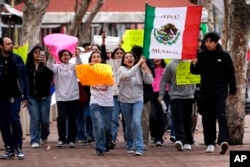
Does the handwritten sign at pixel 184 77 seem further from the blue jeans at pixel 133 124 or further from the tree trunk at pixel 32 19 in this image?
the tree trunk at pixel 32 19

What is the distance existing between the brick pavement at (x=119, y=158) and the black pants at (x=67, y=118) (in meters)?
0.21

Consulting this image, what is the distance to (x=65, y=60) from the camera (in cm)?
1648

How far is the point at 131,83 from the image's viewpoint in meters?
14.7

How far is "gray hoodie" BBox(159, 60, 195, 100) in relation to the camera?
15312 mm

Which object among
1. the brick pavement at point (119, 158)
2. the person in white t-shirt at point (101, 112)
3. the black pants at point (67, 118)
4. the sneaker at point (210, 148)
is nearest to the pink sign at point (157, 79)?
the brick pavement at point (119, 158)

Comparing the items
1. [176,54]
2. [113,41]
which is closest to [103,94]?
[176,54]

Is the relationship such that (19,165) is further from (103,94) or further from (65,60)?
(65,60)

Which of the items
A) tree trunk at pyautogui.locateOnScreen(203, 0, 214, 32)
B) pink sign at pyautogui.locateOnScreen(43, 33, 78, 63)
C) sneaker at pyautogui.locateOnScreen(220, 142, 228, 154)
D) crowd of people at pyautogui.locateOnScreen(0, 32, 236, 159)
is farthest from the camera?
tree trunk at pyautogui.locateOnScreen(203, 0, 214, 32)

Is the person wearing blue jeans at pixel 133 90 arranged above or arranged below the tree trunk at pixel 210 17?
below

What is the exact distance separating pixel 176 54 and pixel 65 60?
8.12 feet

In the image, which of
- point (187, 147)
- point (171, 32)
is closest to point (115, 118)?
point (187, 147)

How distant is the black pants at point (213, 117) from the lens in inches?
565

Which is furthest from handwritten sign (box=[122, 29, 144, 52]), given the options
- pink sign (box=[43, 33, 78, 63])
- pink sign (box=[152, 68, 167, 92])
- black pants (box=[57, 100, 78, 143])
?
black pants (box=[57, 100, 78, 143])

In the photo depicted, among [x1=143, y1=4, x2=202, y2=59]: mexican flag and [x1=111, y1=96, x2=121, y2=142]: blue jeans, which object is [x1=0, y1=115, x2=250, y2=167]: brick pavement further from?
[x1=143, y1=4, x2=202, y2=59]: mexican flag
